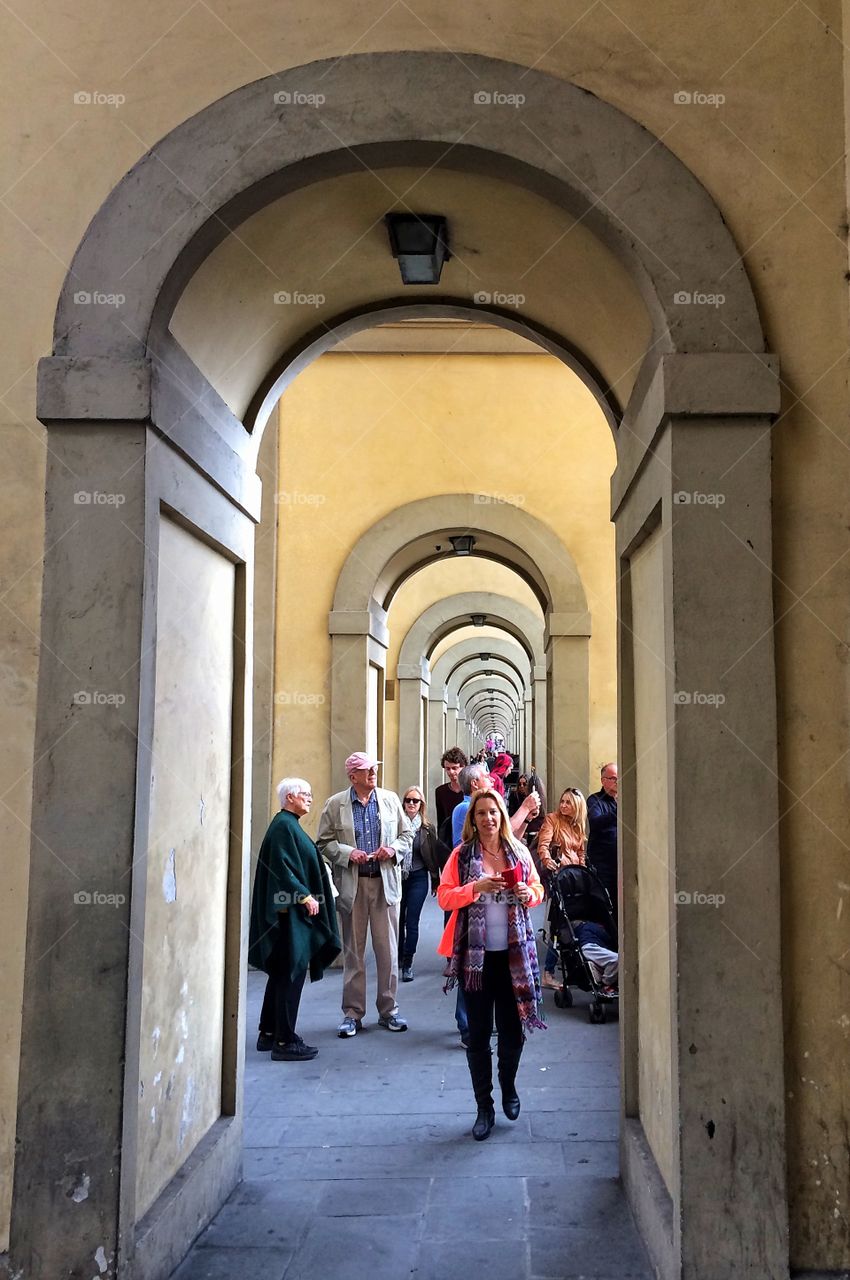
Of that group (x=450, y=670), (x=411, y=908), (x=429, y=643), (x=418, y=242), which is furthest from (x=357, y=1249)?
(x=450, y=670)

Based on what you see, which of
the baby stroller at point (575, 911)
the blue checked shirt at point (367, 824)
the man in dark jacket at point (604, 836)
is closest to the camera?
the blue checked shirt at point (367, 824)

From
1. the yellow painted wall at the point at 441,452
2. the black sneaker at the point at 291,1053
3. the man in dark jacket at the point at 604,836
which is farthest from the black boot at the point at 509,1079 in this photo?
the yellow painted wall at the point at 441,452

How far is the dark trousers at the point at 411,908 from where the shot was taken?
9023 millimetres

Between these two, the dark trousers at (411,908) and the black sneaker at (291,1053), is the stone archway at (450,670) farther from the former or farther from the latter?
the black sneaker at (291,1053)

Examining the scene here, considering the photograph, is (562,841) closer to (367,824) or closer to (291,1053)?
(367,824)

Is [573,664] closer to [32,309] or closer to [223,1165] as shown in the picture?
[223,1165]

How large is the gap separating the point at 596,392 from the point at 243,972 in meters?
3.35

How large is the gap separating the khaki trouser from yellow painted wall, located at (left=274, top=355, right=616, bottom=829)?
4189 mm

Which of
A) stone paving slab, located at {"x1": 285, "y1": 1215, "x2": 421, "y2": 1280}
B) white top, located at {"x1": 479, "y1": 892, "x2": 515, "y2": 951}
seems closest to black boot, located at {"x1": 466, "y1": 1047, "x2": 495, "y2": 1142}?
white top, located at {"x1": 479, "y1": 892, "x2": 515, "y2": 951}

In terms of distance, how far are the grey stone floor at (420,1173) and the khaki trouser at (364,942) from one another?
0.26m

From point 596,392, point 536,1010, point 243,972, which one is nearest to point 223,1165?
point 243,972

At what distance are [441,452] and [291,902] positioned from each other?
240 inches

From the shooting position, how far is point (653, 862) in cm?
438

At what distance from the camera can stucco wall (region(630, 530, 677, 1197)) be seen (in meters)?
4.02
